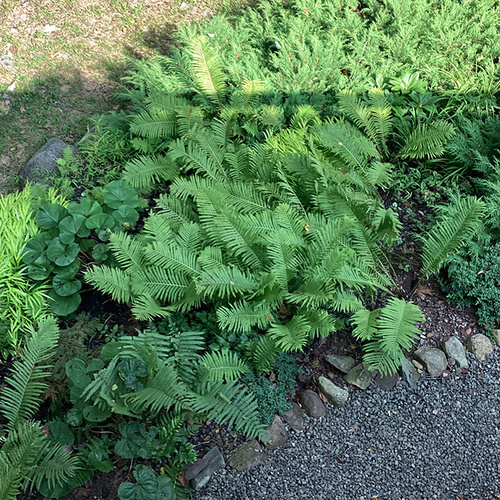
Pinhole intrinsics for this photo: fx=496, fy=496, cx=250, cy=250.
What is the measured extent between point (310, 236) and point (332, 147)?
2.85ft

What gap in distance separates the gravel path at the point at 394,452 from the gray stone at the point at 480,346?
0.17 metres

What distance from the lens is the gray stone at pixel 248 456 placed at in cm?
266

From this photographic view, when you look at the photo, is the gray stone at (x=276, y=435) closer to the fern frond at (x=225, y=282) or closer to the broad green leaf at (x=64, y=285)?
the fern frond at (x=225, y=282)

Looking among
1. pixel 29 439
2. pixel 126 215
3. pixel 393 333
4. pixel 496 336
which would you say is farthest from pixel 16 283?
pixel 496 336

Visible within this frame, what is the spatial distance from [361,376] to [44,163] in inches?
123

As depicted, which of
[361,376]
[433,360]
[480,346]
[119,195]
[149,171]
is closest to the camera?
[361,376]

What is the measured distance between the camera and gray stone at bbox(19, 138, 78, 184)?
420 centimetres

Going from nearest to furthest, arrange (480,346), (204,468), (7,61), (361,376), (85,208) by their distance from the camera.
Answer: (204,468), (361,376), (480,346), (85,208), (7,61)

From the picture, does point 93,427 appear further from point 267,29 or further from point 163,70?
point 267,29

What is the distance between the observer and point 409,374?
10.0 ft

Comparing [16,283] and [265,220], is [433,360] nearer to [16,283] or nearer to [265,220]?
[265,220]

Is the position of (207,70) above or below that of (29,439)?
above

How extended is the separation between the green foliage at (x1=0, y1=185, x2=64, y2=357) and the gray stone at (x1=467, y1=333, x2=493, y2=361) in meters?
2.78

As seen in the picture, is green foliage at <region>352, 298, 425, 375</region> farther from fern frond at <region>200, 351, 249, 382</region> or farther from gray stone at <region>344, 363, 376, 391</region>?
fern frond at <region>200, 351, 249, 382</region>
